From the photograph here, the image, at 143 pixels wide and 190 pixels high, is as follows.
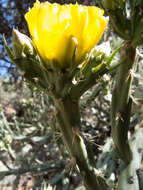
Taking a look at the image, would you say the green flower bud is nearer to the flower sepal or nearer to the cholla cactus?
the cholla cactus

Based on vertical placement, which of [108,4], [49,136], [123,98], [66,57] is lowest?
[49,136]

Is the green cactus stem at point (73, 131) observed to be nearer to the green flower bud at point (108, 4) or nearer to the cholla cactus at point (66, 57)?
the cholla cactus at point (66, 57)

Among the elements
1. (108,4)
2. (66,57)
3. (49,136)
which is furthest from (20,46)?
(49,136)

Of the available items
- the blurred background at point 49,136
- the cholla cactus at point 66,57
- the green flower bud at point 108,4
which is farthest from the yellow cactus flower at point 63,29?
the green flower bud at point 108,4

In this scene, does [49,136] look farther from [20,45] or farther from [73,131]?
[20,45]

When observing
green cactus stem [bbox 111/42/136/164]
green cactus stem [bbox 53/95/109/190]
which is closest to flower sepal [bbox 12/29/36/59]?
green cactus stem [bbox 53/95/109/190]

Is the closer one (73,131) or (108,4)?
(73,131)

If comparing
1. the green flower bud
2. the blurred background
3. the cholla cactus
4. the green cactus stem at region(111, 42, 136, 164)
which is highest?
the green flower bud

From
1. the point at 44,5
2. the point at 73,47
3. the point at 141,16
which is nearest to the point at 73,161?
the point at 73,47
